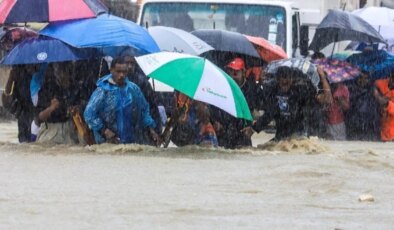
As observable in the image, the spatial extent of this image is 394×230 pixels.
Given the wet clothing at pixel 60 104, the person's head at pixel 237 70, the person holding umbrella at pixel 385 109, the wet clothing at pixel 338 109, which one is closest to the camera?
the wet clothing at pixel 60 104

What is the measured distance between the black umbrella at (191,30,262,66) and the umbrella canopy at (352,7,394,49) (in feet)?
20.8

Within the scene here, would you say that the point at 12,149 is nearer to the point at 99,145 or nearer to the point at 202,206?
the point at 99,145

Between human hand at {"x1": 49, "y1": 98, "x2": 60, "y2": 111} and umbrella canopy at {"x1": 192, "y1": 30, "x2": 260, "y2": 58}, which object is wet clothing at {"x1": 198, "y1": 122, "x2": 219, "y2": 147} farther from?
umbrella canopy at {"x1": 192, "y1": 30, "x2": 260, "y2": 58}

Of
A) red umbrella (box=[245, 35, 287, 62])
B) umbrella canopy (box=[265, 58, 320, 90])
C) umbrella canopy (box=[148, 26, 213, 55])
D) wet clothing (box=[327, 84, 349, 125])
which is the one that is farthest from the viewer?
wet clothing (box=[327, 84, 349, 125])

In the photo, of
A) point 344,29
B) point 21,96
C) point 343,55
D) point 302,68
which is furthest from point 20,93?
point 343,55

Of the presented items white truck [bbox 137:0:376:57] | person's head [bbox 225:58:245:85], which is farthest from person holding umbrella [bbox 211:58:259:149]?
white truck [bbox 137:0:376:57]

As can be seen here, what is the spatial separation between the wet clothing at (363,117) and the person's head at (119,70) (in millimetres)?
6219

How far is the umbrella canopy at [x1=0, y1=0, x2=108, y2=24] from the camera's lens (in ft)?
39.5

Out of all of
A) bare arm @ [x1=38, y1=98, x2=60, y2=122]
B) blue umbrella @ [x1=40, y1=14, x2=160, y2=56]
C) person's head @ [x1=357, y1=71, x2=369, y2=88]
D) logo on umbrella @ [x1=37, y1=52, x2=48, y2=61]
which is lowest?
person's head @ [x1=357, y1=71, x2=369, y2=88]

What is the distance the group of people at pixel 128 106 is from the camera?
11.5 m

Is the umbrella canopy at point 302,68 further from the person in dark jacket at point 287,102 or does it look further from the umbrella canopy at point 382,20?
the umbrella canopy at point 382,20

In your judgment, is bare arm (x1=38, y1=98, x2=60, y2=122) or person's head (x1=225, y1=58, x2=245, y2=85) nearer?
bare arm (x1=38, y1=98, x2=60, y2=122)

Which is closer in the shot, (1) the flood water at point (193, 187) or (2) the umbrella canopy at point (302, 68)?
(1) the flood water at point (193, 187)

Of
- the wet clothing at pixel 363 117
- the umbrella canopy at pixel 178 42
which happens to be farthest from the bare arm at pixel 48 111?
the wet clothing at pixel 363 117
